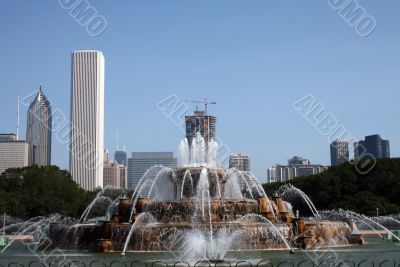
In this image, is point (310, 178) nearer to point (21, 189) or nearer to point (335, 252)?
point (21, 189)

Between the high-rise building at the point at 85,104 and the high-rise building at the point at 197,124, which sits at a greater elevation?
the high-rise building at the point at 85,104

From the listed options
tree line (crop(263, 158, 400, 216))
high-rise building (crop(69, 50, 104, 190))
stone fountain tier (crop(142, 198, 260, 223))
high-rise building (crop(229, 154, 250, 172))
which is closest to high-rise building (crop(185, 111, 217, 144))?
tree line (crop(263, 158, 400, 216))

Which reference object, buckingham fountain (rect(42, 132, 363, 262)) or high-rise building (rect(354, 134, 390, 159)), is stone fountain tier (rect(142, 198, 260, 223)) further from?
high-rise building (rect(354, 134, 390, 159))

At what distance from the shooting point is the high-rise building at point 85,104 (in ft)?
636

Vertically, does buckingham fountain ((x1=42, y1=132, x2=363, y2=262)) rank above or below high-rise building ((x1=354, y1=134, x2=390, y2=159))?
below

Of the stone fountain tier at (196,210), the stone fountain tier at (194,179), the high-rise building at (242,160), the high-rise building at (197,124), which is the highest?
the high-rise building at (197,124)

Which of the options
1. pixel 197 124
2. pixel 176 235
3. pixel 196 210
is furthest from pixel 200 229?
pixel 197 124

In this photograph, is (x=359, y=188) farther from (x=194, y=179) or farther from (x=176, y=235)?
(x=176, y=235)

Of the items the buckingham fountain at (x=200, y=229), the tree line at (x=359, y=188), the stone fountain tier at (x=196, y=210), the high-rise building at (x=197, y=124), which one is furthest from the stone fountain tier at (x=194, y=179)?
the high-rise building at (x=197, y=124)

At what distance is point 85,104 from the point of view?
637 feet

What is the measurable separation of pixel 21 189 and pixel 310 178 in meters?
41.5

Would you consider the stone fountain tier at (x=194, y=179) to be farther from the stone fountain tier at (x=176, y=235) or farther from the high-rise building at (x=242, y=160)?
the high-rise building at (x=242, y=160)

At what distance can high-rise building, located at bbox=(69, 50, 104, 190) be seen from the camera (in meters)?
194

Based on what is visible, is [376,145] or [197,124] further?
[376,145]
